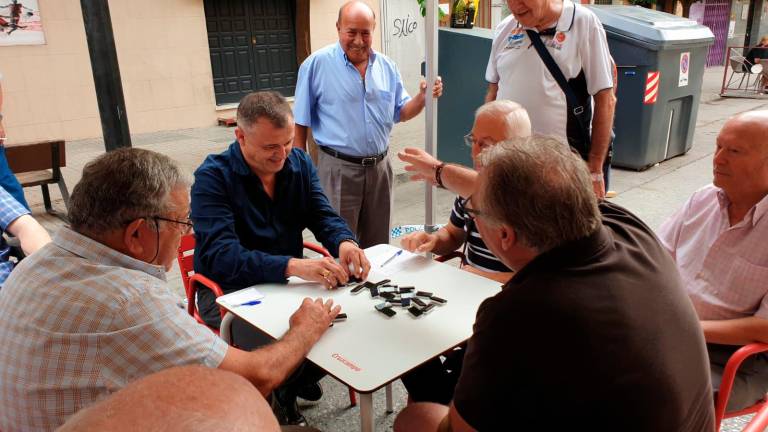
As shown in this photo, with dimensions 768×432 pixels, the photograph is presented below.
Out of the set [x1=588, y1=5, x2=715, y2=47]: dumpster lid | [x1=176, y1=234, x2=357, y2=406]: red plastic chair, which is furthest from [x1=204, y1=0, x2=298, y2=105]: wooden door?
[x1=176, y1=234, x2=357, y2=406]: red plastic chair

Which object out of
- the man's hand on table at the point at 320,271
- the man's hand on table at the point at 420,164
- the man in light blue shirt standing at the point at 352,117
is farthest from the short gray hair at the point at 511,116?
the man in light blue shirt standing at the point at 352,117

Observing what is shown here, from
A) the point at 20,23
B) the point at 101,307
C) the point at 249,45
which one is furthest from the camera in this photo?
the point at 249,45

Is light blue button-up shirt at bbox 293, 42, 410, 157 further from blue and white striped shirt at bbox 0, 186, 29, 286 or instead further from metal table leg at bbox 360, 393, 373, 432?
metal table leg at bbox 360, 393, 373, 432

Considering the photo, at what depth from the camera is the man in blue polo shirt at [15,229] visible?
2.58 m

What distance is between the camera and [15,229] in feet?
8.69

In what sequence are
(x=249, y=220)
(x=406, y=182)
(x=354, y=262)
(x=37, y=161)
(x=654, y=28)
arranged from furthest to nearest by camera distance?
1. (x=406, y=182)
2. (x=654, y=28)
3. (x=37, y=161)
4. (x=249, y=220)
5. (x=354, y=262)

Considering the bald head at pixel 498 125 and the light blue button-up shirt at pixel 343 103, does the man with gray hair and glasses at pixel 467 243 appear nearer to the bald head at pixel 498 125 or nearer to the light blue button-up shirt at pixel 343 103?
the bald head at pixel 498 125

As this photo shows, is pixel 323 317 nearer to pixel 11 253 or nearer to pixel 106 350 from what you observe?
pixel 106 350

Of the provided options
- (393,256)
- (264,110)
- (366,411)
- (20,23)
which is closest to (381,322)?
(366,411)

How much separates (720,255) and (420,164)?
133 centimetres

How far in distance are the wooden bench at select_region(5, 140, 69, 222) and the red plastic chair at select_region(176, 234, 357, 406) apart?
3193mm

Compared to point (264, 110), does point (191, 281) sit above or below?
below

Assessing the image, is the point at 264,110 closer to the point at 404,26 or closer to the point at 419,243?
the point at 419,243

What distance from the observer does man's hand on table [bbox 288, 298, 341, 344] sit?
187 cm
